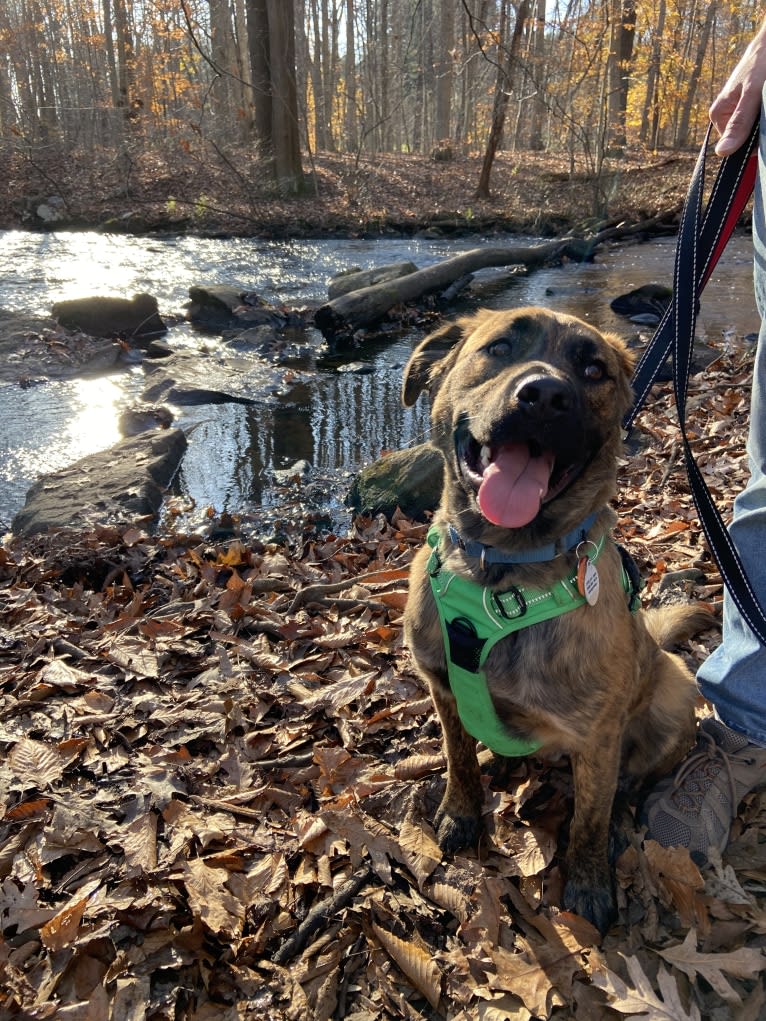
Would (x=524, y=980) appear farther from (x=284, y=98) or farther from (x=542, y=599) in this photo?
(x=284, y=98)

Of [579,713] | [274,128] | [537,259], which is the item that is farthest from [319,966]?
[274,128]

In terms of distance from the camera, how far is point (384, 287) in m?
12.5

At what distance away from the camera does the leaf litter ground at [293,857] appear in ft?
7.41

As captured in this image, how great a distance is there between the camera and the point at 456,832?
2832 millimetres

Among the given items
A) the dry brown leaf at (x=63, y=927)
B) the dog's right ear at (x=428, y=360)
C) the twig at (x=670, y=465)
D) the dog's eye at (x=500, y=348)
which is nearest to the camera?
the dry brown leaf at (x=63, y=927)

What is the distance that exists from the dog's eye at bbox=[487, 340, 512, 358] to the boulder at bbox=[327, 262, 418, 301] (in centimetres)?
1085

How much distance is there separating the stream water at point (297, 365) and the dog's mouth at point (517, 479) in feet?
13.6

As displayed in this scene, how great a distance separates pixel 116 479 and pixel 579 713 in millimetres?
5561

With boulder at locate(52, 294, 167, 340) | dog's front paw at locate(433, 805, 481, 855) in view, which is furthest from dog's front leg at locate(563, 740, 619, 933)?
boulder at locate(52, 294, 167, 340)

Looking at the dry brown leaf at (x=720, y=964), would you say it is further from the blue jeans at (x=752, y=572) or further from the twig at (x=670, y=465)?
the twig at (x=670, y=465)

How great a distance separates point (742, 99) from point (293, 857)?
321 centimetres

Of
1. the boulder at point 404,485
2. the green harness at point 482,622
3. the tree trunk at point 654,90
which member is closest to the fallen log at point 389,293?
the boulder at point 404,485

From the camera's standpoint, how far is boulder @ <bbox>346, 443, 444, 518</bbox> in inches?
243

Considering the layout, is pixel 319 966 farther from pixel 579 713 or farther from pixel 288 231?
pixel 288 231
